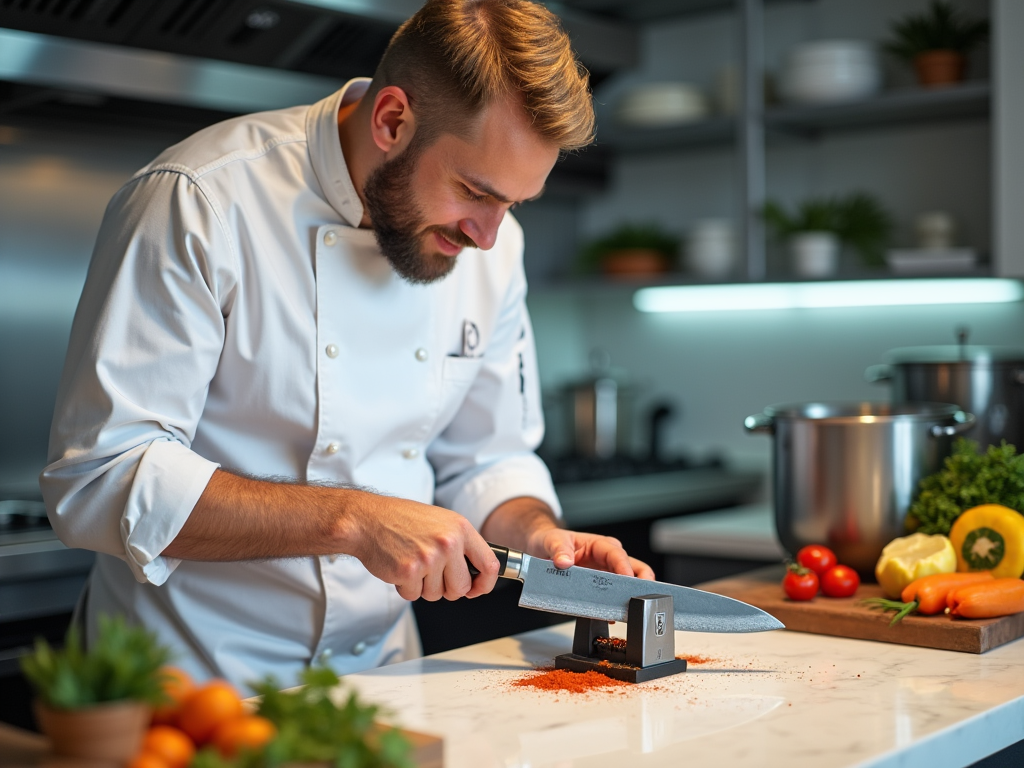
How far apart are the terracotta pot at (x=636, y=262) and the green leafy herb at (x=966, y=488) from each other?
178 centimetres

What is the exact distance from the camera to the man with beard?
1.31m

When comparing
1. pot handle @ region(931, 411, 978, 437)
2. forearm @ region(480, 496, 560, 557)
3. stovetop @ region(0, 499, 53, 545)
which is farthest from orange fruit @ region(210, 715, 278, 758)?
stovetop @ region(0, 499, 53, 545)

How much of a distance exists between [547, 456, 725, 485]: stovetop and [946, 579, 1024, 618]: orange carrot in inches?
59.4

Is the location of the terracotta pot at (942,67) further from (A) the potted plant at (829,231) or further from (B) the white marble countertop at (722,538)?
(B) the white marble countertop at (722,538)

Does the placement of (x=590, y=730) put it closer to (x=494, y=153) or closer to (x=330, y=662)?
(x=330, y=662)

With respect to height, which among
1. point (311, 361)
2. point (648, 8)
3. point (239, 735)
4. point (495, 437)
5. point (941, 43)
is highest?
point (648, 8)

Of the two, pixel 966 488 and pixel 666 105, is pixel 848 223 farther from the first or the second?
pixel 966 488

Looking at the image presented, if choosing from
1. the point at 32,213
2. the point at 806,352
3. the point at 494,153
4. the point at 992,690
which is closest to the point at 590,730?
the point at 992,690

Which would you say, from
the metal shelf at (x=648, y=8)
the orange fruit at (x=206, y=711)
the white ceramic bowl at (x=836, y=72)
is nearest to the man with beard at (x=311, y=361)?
the orange fruit at (x=206, y=711)

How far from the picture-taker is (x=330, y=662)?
5.22ft

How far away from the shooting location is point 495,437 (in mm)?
1785

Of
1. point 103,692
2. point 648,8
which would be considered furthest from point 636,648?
point 648,8

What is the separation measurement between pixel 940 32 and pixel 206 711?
2770 mm

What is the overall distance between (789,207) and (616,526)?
3.81 feet
